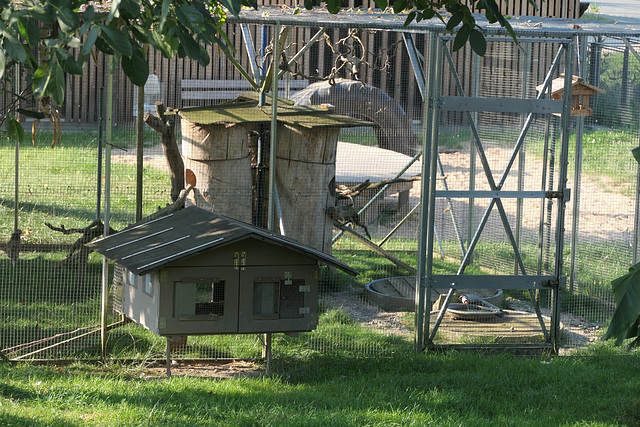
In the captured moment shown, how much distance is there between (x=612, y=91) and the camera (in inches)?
352

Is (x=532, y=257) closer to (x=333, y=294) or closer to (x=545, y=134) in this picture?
(x=545, y=134)

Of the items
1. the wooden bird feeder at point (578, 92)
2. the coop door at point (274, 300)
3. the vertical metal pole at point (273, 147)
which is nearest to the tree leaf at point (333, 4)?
the vertical metal pole at point (273, 147)

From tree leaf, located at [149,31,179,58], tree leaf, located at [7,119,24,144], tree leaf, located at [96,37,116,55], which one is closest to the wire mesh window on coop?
tree leaf, located at [7,119,24,144]

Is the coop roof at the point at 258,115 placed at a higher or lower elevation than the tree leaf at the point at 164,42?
lower

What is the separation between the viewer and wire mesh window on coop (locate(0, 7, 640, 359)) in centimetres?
A: 725

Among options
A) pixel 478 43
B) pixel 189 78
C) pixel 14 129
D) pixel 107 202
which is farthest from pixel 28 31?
pixel 189 78

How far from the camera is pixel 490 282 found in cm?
750

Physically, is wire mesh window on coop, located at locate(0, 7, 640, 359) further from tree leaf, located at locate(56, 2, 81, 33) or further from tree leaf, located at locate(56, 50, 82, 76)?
tree leaf, located at locate(56, 2, 81, 33)

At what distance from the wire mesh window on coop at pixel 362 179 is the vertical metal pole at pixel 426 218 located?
0.9 inches

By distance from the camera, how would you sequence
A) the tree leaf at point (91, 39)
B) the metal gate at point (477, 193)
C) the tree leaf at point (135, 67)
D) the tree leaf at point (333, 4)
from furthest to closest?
1. the metal gate at point (477, 193)
2. the tree leaf at point (333, 4)
3. the tree leaf at point (135, 67)
4. the tree leaf at point (91, 39)

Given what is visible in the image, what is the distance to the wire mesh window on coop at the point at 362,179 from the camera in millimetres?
7254

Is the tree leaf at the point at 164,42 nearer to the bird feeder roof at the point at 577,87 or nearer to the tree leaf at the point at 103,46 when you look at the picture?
the tree leaf at the point at 103,46

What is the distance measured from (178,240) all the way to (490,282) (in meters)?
3.12

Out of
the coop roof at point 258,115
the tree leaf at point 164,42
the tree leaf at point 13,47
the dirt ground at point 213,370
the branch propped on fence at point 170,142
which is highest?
the tree leaf at point 164,42
